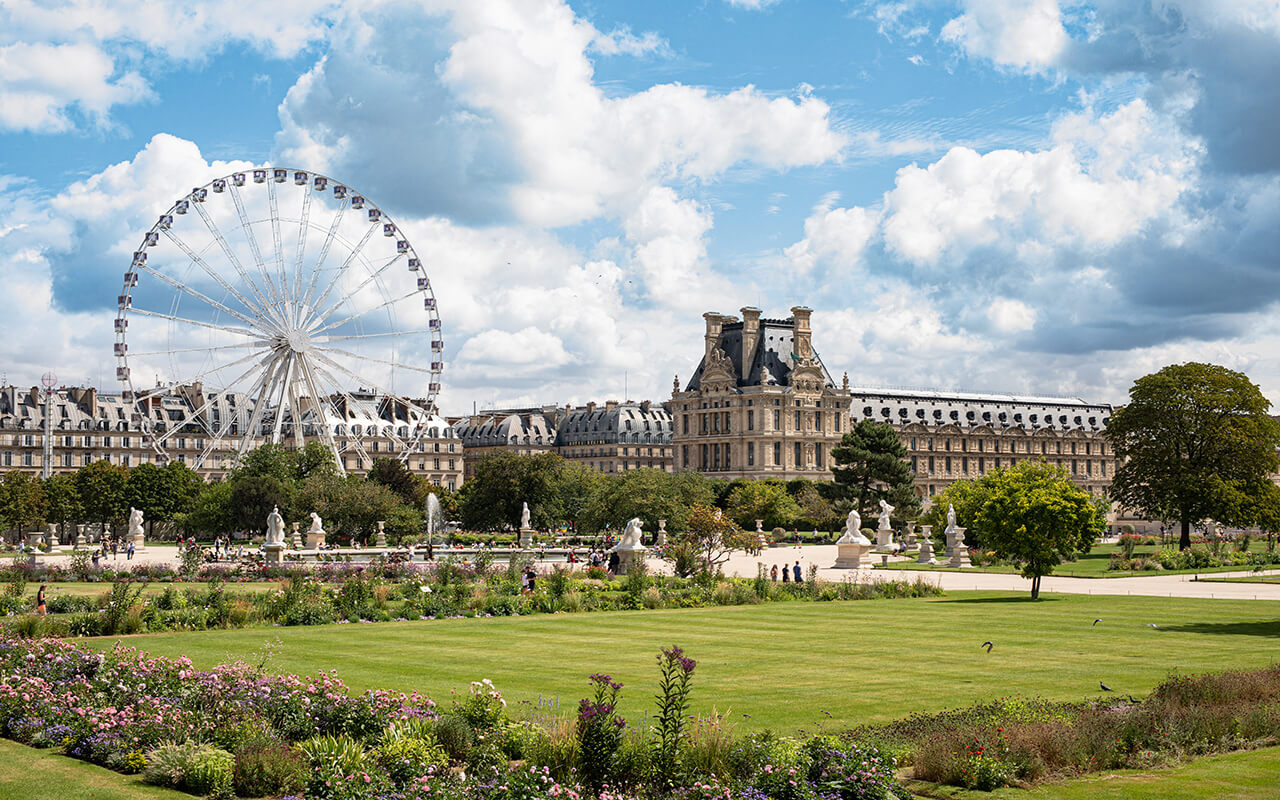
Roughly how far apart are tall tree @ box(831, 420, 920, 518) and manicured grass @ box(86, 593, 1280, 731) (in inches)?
2568

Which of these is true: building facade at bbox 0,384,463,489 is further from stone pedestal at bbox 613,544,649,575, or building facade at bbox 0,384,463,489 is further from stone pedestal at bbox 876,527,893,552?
stone pedestal at bbox 613,544,649,575

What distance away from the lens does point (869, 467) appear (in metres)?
100

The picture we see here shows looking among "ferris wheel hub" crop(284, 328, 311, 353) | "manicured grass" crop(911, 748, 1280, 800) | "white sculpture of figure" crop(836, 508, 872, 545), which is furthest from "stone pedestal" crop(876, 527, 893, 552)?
"manicured grass" crop(911, 748, 1280, 800)

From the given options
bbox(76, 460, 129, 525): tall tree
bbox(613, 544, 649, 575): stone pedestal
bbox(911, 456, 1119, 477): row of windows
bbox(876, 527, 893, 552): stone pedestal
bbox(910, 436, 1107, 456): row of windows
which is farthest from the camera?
bbox(910, 436, 1107, 456): row of windows

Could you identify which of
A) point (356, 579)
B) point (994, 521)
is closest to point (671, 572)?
point (994, 521)

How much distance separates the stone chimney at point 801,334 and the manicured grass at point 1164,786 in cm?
12752

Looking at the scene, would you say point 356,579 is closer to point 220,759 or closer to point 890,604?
point 890,604

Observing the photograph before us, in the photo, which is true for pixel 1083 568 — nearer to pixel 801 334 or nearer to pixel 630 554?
pixel 630 554

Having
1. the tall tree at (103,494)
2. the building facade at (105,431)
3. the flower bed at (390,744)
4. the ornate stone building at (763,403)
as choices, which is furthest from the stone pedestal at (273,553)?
the ornate stone building at (763,403)

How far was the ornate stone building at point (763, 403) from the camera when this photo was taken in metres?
136

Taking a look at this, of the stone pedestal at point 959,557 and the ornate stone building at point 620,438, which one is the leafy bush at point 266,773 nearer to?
the stone pedestal at point 959,557

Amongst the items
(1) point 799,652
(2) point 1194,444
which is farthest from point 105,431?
(1) point 799,652

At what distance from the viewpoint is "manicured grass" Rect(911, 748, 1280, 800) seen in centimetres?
1251

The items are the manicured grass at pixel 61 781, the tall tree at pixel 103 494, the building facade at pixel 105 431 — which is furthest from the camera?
the building facade at pixel 105 431
